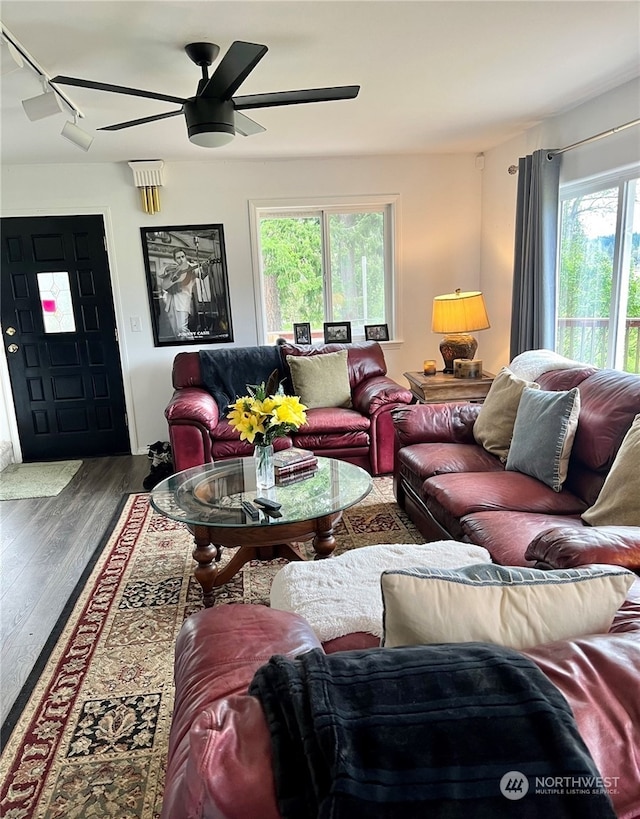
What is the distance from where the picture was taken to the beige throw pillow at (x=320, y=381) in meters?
4.21

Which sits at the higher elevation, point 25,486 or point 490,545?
point 490,545

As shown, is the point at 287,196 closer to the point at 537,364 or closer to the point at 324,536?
the point at 537,364

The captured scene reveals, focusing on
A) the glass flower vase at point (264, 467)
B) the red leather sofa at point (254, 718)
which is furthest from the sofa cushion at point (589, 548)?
the glass flower vase at point (264, 467)

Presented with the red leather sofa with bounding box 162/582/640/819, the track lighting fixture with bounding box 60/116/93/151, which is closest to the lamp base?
the track lighting fixture with bounding box 60/116/93/151

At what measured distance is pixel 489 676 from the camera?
2.31 feet

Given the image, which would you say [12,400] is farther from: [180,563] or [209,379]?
[180,563]

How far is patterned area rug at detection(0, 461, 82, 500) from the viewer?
Result: 4.03 metres

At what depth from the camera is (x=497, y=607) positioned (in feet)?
2.99

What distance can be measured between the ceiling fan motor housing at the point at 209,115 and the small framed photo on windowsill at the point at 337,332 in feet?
8.40

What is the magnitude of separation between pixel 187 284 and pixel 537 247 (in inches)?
110

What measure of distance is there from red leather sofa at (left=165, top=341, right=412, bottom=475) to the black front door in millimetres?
968

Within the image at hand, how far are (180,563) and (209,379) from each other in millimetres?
1701

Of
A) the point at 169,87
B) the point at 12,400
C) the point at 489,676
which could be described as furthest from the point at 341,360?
the point at 489,676

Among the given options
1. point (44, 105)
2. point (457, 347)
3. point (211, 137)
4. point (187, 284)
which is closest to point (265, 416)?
point (211, 137)
